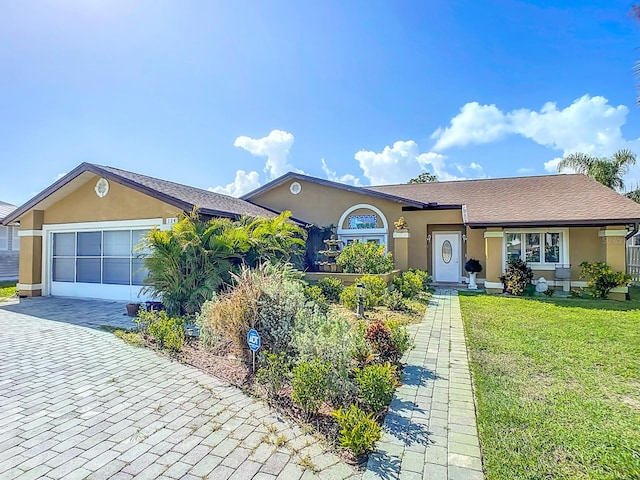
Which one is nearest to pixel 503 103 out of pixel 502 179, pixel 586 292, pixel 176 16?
pixel 502 179

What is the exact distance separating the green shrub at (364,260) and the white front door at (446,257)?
454 centimetres

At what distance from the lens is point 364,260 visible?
12445mm

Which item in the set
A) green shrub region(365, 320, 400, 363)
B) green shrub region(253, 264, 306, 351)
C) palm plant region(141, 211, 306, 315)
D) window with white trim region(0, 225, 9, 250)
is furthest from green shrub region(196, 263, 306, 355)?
window with white trim region(0, 225, 9, 250)

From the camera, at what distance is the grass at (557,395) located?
310 centimetres

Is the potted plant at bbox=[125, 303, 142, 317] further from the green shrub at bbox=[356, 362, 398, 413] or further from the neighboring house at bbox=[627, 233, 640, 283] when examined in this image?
the neighboring house at bbox=[627, 233, 640, 283]

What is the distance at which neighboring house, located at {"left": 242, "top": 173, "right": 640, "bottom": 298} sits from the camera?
44.1 feet

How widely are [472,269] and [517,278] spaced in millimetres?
2125

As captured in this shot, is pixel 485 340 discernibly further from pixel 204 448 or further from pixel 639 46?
pixel 204 448

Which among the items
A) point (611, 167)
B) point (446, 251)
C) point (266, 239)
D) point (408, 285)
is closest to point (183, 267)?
point (266, 239)

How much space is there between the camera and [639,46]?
4.48 m

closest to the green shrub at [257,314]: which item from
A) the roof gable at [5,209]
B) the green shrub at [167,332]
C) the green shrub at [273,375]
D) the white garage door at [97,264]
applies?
the green shrub at [273,375]

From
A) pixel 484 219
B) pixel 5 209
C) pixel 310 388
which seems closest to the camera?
pixel 310 388

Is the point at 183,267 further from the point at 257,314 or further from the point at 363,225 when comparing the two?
the point at 363,225

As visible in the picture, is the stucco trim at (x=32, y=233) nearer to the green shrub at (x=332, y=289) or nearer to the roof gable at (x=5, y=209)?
the green shrub at (x=332, y=289)
